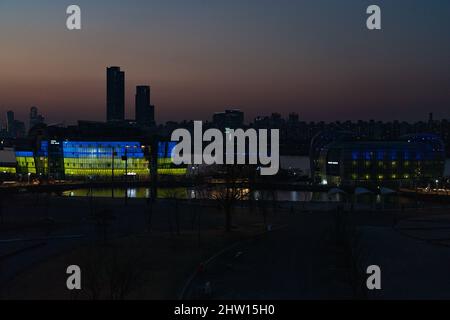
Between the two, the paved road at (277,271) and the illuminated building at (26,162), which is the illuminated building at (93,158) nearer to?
the illuminated building at (26,162)

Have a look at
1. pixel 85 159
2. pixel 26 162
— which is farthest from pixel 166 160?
pixel 26 162

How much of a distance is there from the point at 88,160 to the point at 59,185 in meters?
8.44

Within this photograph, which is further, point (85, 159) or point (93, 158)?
point (93, 158)

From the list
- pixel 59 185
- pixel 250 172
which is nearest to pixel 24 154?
pixel 59 185

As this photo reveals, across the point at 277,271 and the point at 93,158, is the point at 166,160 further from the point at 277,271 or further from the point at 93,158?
the point at 277,271

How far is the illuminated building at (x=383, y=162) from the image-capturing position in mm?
32344

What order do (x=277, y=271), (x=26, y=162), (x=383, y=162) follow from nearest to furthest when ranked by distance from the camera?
(x=277, y=271) → (x=383, y=162) → (x=26, y=162)

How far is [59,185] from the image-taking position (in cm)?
3259

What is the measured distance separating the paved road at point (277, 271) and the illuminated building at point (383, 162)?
20.7 metres

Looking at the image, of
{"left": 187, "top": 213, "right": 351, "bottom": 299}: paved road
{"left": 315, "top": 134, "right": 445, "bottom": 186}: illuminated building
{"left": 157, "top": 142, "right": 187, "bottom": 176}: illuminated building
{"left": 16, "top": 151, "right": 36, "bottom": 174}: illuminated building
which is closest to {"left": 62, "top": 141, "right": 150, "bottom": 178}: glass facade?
{"left": 157, "top": 142, "right": 187, "bottom": 176}: illuminated building

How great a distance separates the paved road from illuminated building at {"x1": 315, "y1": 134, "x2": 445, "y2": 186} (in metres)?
20.7

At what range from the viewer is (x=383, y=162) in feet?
107

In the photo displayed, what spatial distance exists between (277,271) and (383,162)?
25.3 meters
